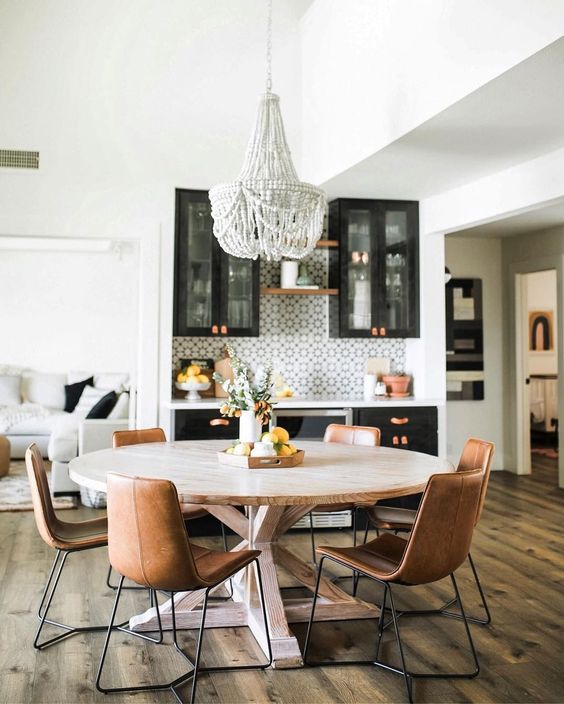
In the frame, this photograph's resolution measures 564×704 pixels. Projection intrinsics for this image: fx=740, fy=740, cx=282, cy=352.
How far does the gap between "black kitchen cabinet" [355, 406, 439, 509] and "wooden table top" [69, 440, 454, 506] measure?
1.36 meters

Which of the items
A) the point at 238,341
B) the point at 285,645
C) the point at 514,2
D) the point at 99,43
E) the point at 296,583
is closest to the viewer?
the point at 285,645

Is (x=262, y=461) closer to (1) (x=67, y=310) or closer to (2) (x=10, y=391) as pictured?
(2) (x=10, y=391)

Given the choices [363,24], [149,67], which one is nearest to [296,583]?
[363,24]

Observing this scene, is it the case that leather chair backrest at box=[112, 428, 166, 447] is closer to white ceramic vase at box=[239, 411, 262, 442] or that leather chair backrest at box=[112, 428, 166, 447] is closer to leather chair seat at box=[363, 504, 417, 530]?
white ceramic vase at box=[239, 411, 262, 442]

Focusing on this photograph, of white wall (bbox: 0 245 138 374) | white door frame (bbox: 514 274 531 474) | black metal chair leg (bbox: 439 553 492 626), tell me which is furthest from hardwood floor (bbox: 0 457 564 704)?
white wall (bbox: 0 245 138 374)

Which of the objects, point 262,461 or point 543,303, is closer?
point 262,461

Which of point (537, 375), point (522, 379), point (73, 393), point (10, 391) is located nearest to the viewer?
point (522, 379)

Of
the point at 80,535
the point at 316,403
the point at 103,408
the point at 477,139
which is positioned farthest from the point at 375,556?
the point at 103,408

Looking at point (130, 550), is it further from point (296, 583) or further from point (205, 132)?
point (205, 132)

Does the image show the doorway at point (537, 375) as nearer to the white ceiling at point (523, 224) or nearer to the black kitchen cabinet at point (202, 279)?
the white ceiling at point (523, 224)

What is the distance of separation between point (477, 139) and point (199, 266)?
224cm

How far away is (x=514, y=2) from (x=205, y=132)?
2.85m

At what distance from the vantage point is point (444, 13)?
3.76 metres

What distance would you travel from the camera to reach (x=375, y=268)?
19.0ft
